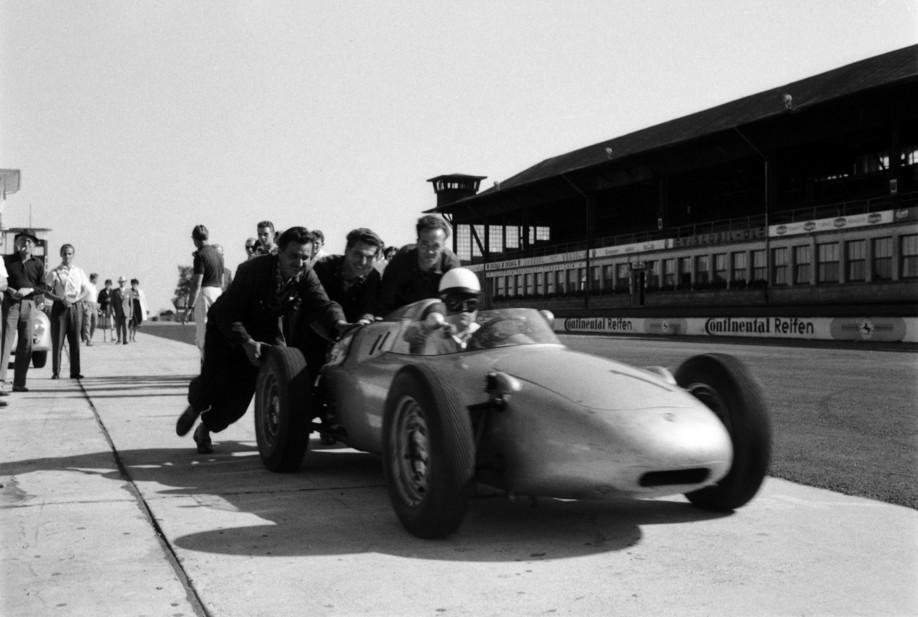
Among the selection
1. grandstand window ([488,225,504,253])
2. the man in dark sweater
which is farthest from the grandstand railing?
the man in dark sweater

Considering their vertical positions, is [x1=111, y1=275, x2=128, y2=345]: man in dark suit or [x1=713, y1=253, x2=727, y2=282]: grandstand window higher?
[x1=713, y1=253, x2=727, y2=282]: grandstand window

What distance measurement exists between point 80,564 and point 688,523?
8.93ft

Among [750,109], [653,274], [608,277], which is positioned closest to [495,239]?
[608,277]

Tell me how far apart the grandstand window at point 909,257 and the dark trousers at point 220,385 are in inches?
1502

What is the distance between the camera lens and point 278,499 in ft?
17.2

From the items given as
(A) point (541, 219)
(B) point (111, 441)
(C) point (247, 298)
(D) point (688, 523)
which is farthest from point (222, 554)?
(A) point (541, 219)

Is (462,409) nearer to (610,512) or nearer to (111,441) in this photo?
(610,512)

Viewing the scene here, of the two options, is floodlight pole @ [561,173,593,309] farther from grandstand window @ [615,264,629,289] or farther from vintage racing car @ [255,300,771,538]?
vintage racing car @ [255,300,771,538]

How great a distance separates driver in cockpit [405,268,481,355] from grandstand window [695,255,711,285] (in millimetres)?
49783

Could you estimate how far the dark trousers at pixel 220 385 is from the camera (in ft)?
22.4

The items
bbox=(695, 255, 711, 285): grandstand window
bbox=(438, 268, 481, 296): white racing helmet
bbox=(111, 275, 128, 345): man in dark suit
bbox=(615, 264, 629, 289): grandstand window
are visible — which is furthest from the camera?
bbox=(615, 264, 629, 289): grandstand window

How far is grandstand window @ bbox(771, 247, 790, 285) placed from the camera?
47.3m

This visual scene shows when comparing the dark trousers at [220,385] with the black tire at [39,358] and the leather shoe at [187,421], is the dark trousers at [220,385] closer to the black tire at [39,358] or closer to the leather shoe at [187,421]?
the leather shoe at [187,421]

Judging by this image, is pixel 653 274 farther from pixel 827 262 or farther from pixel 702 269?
pixel 827 262
